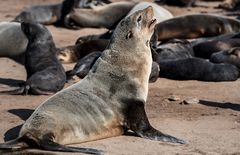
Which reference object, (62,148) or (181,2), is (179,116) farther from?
(181,2)

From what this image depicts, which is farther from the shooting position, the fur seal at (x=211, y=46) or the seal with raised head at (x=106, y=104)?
the fur seal at (x=211, y=46)

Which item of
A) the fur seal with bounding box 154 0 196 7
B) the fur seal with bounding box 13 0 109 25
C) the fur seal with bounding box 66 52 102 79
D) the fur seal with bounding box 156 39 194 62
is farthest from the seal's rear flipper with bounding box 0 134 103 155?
the fur seal with bounding box 154 0 196 7

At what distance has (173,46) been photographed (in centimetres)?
1126

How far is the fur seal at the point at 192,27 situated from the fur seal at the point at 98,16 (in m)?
1.91

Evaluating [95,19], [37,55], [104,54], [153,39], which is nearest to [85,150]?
[104,54]

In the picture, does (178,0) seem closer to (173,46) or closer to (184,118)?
(173,46)

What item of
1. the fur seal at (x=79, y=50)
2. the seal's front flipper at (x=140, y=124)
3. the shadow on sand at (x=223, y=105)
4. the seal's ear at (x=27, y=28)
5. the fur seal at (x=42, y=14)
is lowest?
the fur seal at (x=42, y=14)

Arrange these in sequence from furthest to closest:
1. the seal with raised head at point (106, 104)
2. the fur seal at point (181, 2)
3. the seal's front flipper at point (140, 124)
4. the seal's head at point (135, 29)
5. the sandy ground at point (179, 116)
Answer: the fur seal at point (181, 2)
the seal's head at point (135, 29)
the seal's front flipper at point (140, 124)
the sandy ground at point (179, 116)
the seal with raised head at point (106, 104)

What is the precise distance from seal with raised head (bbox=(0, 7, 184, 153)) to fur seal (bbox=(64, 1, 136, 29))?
779cm

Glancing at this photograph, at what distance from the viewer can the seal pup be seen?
869cm

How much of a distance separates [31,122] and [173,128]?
1.53 m

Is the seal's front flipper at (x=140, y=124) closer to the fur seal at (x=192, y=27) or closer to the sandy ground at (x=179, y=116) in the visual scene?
the sandy ground at (x=179, y=116)

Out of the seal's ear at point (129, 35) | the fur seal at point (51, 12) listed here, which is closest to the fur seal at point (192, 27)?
the fur seal at point (51, 12)

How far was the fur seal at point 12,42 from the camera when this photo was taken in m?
11.5
